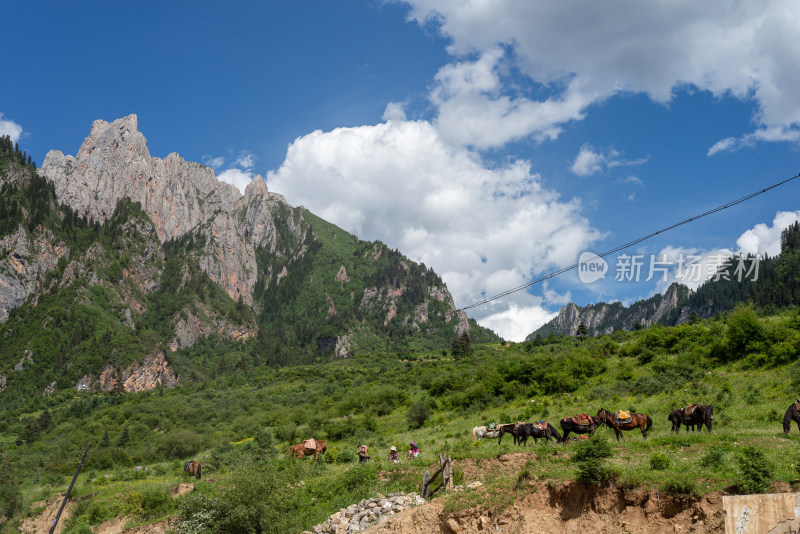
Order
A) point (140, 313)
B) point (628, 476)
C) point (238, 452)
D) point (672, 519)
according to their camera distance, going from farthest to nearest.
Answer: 1. point (140, 313)
2. point (238, 452)
3. point (628, 476)
4. point (672, 519)

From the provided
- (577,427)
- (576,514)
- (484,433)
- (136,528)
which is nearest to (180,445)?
(136,528)

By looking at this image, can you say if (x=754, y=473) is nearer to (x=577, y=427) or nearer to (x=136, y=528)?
(x=577, y=427)

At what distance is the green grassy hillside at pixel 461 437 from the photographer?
50.1ft

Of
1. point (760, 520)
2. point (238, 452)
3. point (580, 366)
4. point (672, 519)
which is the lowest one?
point (238, 452)

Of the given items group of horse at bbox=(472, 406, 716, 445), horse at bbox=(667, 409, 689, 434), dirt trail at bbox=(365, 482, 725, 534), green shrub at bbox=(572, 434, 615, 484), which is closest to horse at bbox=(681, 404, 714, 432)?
group of horse at bbox=(472, 406, 716, 445)

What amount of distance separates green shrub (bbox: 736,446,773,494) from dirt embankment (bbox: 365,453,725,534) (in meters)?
0.67

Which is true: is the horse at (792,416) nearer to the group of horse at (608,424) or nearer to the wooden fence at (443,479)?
the group of horse at (608,424)

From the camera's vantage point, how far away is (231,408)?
8088 centimetres

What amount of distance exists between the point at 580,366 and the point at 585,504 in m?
32.8

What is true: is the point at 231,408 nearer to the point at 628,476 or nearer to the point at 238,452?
the point at 238,452

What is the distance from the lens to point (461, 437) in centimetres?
2984

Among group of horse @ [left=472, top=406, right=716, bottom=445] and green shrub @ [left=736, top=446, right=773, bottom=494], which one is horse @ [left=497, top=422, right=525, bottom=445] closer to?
group of horse @ [left=472, top=406, right=716, bottom=445]

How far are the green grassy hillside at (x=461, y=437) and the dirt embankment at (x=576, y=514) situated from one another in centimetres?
35

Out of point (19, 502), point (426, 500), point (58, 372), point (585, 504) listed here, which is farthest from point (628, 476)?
point (58, 372)
